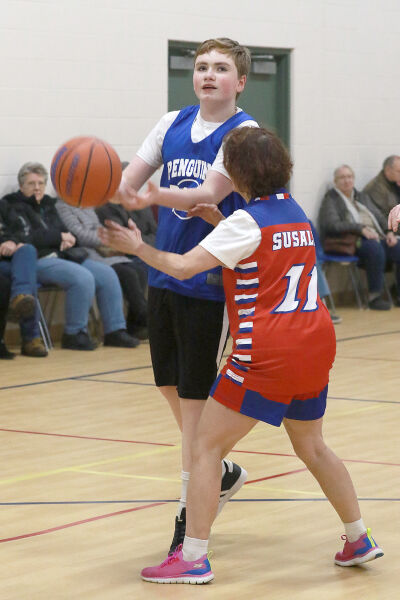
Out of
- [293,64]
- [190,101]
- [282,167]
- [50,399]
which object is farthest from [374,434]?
[293,64]

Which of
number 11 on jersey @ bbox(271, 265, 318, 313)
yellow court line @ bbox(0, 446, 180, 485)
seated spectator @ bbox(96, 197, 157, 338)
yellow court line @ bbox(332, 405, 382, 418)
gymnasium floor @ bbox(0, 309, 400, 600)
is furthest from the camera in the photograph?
seated spectator @ bbox(96, 197, 157, 338)

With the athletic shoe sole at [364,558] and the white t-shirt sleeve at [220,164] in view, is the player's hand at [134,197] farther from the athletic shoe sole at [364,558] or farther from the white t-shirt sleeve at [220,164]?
the athletic shoe sole at [364,558]

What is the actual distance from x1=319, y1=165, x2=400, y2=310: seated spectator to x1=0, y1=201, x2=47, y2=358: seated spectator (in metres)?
4.09

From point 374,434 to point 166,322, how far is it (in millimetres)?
2404

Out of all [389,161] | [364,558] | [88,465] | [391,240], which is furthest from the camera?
[389,161]

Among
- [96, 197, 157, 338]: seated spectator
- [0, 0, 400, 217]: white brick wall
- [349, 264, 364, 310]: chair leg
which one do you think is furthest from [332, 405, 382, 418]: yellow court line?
[349, 264, 364, 310]: chair leg

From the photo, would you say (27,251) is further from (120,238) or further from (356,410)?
(120,238)

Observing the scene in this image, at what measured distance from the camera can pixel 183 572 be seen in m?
3.65

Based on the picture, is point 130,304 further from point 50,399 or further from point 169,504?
point 169,504

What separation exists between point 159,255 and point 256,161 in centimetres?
43

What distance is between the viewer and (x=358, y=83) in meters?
13.0

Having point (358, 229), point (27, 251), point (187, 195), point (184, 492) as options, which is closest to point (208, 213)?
point (187, 195)

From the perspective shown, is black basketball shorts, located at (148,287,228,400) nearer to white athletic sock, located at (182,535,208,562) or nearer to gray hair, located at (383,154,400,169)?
white athletic sock, located at (182,535,208,562)

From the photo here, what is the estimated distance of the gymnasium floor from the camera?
12.1 feet
